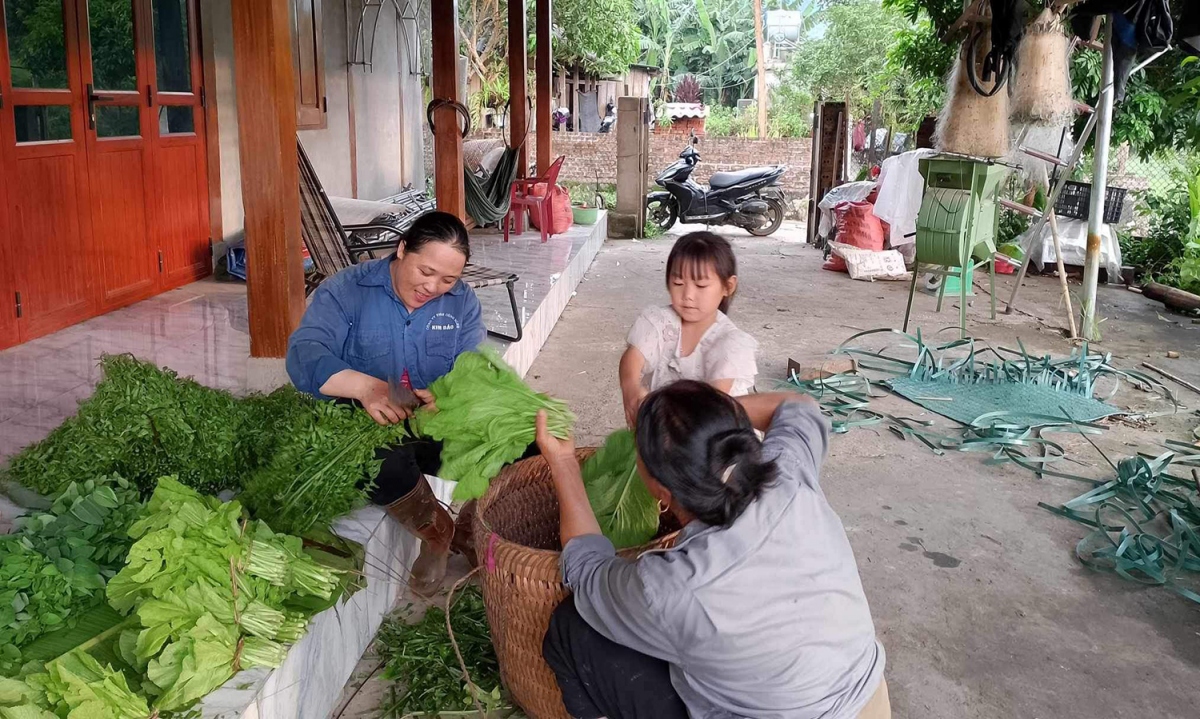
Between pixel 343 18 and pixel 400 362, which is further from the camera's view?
pixel 343 18

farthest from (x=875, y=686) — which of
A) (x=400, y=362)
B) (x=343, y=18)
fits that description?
(x=343, y=18)

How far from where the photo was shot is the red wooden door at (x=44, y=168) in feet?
16.0

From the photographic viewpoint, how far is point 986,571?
3.54m

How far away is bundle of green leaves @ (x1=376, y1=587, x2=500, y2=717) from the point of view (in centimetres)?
253

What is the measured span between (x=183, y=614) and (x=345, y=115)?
28.0 ft

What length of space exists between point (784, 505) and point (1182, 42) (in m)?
5.34

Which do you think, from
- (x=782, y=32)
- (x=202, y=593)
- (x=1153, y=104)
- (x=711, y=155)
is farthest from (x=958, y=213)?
(x=782, y=32)

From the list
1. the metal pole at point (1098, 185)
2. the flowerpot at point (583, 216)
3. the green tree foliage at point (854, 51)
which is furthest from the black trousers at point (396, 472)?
the green tree foliage at point (854, 51)

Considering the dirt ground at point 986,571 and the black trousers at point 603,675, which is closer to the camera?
the black trousers at point 603,675

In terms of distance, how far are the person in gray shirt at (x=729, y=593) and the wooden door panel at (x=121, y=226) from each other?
492cm

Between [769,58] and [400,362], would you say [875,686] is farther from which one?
[769,58]

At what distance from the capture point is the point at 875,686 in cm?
194

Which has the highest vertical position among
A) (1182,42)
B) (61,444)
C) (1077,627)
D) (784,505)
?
(1182,42)

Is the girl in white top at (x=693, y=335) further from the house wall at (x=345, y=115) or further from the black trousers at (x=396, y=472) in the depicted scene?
the house wall at (x=345, y=115)
